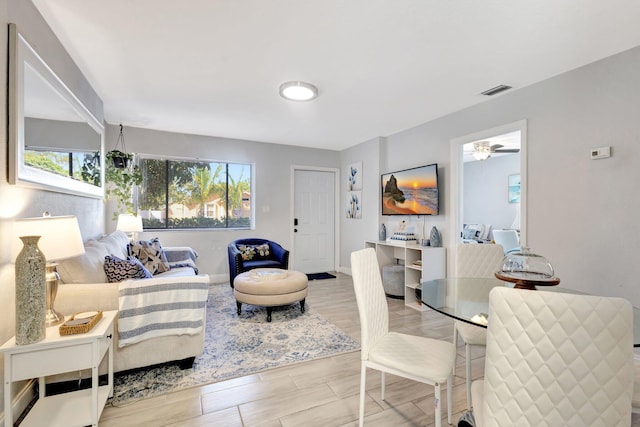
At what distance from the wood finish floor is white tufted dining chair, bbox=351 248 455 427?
7.4 inches

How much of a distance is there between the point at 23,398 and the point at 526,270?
10.3 feet

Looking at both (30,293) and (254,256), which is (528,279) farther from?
(254,256)

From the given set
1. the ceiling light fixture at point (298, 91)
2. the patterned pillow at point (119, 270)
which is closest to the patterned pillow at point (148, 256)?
the patterned pillow at point (119, 270)

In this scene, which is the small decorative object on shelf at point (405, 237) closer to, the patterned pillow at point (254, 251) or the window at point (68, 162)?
the patterned pillow at point (254, 251)

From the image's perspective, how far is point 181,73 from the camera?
2.72m

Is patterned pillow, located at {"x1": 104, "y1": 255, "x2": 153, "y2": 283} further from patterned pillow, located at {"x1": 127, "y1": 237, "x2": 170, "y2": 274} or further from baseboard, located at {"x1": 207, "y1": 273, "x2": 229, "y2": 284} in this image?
baseboard, located at {"x1": 207, "y1": 273, "x2": 229, "y2": 284}

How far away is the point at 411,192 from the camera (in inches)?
169

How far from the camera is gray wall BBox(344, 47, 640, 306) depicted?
7.45 ft

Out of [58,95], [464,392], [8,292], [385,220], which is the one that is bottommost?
[464,392]

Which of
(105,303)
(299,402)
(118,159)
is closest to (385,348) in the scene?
(299,402)

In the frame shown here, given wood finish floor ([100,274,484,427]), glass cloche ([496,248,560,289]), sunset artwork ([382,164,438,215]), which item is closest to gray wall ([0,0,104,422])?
wood finish floor ([100,274,484,427])

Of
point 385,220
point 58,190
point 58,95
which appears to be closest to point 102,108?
point 58,95

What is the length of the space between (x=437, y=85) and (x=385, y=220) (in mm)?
2448

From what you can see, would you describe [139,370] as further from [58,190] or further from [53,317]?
[58,190]
